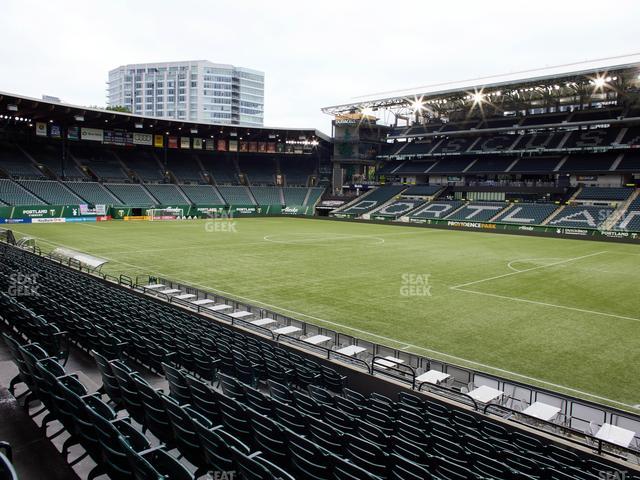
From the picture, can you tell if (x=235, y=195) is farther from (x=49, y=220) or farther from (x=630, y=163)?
(x=630, y=163)

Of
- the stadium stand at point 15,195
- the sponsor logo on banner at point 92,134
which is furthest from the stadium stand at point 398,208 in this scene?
the stadium stand at point 15,195

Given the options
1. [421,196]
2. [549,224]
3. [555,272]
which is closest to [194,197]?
[421,196]

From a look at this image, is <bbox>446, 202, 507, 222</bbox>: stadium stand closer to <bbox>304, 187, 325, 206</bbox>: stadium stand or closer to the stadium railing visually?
<bbox>304, 187, 325, 206</bbox>: stadium stand

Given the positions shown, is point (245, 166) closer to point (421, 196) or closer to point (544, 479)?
point (421, 196)

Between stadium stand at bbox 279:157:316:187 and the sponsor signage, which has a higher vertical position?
the sponsor signage

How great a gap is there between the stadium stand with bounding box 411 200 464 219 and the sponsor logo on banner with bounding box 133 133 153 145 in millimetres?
45866

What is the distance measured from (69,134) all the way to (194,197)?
20.6m

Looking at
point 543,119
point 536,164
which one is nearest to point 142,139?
point 536,164

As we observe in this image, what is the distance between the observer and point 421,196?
3093 inches

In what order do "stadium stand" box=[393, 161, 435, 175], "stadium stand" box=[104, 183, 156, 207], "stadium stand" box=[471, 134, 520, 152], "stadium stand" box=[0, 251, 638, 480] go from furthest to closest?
"stadium stand" box=[393, 161, 435, 175], "stadium stand" box=[471, 134, 520, 152], "stadium stand" box=[104, 183, 156, 207], "stadium stand" box=[0, 251, 638, 480]

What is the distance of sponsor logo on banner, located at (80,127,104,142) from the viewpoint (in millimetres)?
70125

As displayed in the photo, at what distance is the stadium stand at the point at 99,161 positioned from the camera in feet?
245

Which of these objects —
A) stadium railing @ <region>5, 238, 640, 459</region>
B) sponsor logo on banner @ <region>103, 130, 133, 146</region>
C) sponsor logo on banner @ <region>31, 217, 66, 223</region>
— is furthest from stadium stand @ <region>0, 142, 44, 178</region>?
stadium railing @ <region>5, 238, 640, 459</region>

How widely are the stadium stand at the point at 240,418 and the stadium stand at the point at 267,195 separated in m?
72.8
